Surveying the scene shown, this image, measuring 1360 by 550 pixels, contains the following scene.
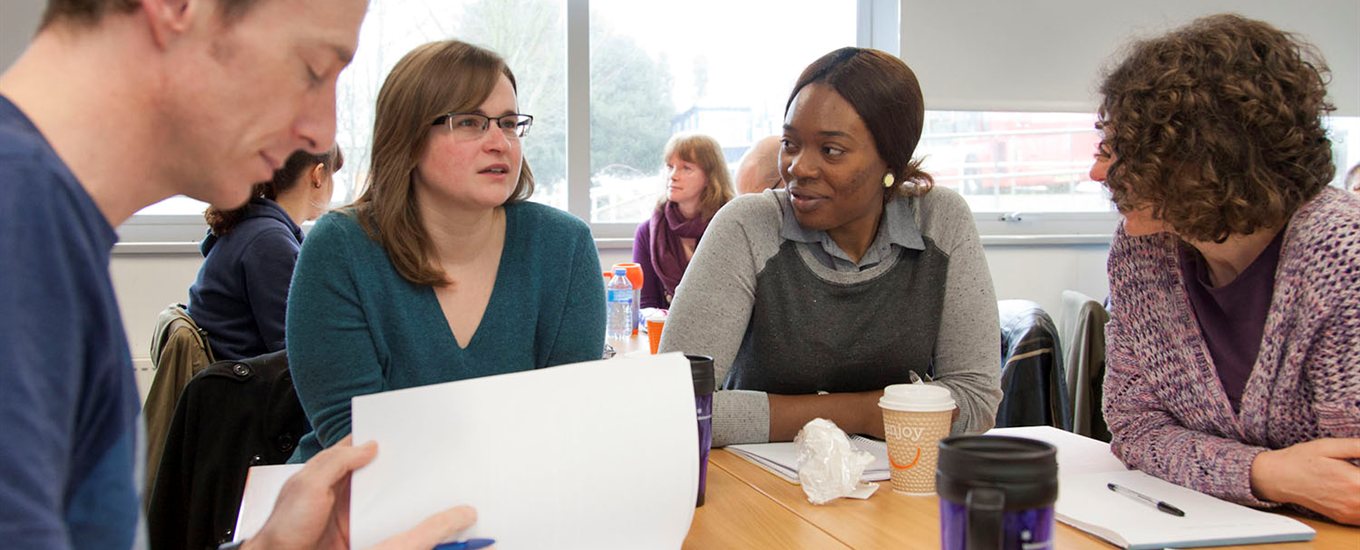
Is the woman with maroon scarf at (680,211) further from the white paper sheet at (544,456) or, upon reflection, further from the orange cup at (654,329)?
the white paper sheet at (544,456)

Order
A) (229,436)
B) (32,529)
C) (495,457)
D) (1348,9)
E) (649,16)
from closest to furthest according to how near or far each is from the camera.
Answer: (32,529) → (495,457) → (229,436) → (649,16) → (1348,9)

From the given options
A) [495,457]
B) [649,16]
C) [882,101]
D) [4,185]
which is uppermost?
[649,16]

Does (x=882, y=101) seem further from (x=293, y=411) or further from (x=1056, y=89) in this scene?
(x=1056, y=89)

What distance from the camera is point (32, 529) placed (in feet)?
1.80

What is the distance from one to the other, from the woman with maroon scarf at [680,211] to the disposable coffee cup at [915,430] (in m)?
2.88

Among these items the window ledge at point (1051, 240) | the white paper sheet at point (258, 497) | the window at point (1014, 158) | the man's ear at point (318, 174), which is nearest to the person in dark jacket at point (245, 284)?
the man's ear at point (318, 174)

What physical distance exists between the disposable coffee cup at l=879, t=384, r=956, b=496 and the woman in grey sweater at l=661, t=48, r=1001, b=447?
490mm

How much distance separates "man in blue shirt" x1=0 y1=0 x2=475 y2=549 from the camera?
55 cm

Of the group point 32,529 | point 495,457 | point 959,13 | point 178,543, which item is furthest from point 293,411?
point 959,13

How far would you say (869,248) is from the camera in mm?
1990

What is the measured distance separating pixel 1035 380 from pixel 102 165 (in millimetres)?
2269

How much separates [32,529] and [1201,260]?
1.64 metres

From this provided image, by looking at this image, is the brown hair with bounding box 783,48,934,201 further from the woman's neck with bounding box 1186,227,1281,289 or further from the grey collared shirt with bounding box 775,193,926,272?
the woman's neck with bounding box 1186,227,1281,289

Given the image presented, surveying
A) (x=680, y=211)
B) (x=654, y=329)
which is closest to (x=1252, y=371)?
(x=654, y=329)
